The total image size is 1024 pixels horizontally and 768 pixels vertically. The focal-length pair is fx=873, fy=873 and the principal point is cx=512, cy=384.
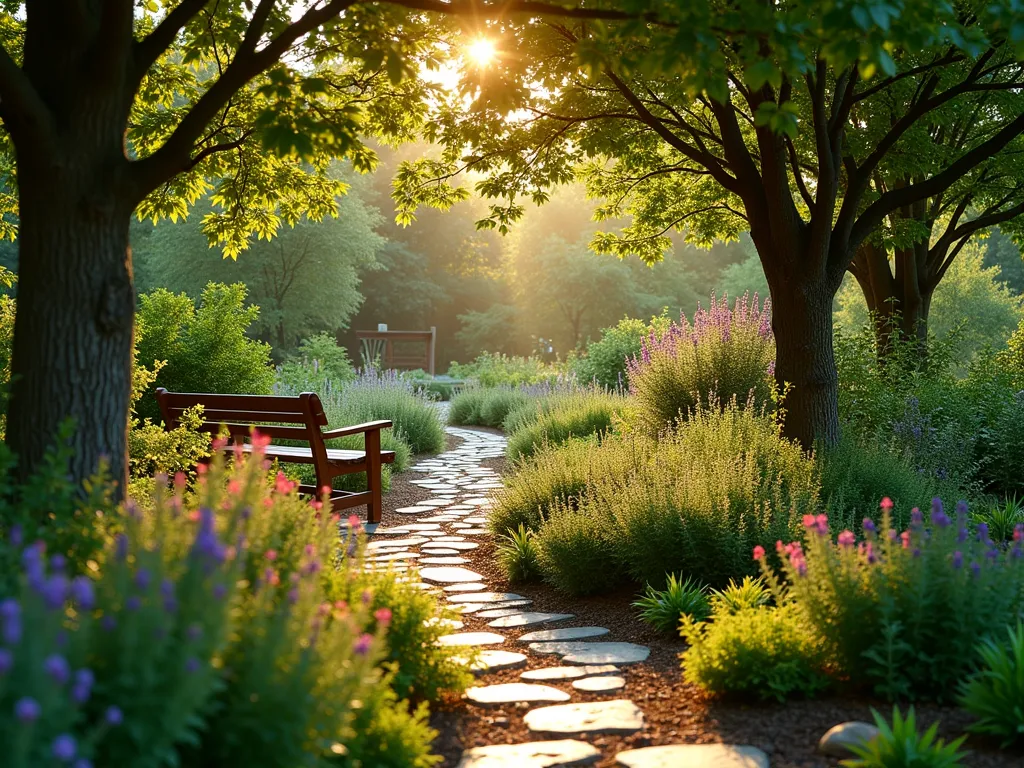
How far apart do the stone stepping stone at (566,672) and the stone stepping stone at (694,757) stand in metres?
0.87

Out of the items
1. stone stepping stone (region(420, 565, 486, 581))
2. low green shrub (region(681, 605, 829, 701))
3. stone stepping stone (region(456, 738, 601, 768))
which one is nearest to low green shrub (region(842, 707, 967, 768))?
low green shrub (region(681, 605, 829, 701))

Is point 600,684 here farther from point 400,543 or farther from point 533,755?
point 400,543

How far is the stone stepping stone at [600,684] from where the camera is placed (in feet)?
11.8

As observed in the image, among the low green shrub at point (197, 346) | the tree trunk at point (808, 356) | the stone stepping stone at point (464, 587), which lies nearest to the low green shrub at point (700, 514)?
the stone stepping stone at point (464, 587)

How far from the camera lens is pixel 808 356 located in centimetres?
710

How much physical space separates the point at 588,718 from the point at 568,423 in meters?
8.02

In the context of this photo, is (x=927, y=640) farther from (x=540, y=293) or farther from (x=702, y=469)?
(x=540, y=293)

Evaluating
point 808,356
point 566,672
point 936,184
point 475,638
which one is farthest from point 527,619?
point 936,184

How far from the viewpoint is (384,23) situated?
13.4 ft

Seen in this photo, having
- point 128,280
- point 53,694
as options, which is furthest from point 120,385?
point 53,694

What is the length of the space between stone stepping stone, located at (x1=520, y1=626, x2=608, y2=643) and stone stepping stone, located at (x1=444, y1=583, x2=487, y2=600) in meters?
0.95

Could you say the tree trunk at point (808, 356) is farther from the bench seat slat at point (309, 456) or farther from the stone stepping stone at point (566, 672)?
the stone stepping stone at point (566, 672)

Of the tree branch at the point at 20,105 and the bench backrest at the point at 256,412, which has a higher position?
the tree branch at the point at 20,105

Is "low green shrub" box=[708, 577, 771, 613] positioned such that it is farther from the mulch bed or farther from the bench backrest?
the bench backrest
